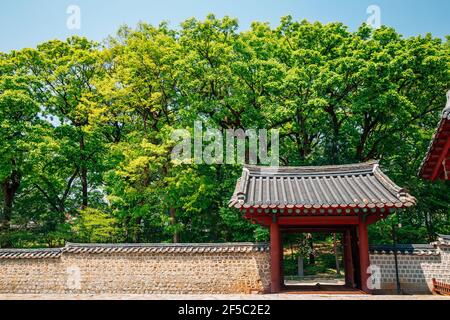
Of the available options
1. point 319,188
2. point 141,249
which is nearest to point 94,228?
point 141,249

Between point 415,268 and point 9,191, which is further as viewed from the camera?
point 9,191

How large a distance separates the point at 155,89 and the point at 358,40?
481 inches

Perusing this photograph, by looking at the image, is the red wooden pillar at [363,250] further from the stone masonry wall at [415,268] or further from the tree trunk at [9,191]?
the tree trunk at [9,191]

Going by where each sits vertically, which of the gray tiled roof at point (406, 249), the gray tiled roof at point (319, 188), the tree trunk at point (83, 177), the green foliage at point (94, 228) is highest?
→ the tree trunk at point (83, 177)

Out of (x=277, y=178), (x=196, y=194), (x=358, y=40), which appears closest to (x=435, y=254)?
(x=277, y=178)

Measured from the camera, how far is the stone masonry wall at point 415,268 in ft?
39.2

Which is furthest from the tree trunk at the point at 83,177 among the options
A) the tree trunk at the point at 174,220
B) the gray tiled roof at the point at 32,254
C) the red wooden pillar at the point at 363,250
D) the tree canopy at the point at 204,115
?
the red wooden pillar at the point at 363,250

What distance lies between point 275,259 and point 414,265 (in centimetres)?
507

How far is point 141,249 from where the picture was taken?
13172 millimetres

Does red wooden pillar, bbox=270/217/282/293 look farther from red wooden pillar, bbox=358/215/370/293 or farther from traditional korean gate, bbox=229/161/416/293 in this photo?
red wooden pillar, bbox=358/215/370/293

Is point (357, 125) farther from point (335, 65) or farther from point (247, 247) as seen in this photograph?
point (247, 247)

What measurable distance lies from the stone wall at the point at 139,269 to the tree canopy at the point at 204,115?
17.2 feet

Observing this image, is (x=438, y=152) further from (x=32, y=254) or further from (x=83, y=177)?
(x=83, y=177)

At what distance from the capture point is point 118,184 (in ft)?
64.2
